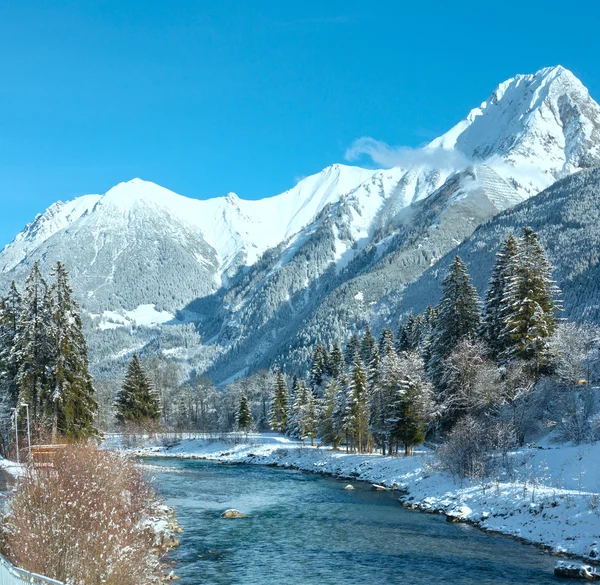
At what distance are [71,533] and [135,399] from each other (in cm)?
7695

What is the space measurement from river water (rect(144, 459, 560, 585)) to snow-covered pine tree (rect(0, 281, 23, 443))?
13.9 meters

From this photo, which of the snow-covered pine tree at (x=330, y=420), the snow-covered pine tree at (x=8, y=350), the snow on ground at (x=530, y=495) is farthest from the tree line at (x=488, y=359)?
the snow-covered pine tree at (x=8, y=350)

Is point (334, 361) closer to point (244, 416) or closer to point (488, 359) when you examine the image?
point (244, 416)

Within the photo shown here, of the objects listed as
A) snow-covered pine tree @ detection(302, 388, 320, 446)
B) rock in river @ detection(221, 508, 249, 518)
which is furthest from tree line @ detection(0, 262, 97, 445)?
snow-covered pine tree @ detection(302, 388, 320, 446)

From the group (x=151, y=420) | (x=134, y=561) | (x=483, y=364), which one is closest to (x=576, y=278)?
(x=151, y=420)

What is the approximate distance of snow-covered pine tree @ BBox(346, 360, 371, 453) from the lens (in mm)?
76938

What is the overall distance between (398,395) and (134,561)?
47177 millimetres

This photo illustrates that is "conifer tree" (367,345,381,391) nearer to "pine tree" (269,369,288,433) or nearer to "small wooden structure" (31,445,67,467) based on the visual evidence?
"pine tree" (269,369,288,433)

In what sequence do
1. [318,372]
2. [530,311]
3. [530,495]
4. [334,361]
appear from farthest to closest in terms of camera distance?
[318,372] < [334,361] < [530,311] < [530,495]

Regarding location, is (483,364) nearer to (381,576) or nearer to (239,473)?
(381,576)

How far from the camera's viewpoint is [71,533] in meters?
18.2

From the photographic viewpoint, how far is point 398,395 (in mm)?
64250

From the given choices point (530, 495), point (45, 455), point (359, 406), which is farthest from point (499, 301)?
point (45, 455)

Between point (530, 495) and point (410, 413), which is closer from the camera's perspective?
point (530, 495)
